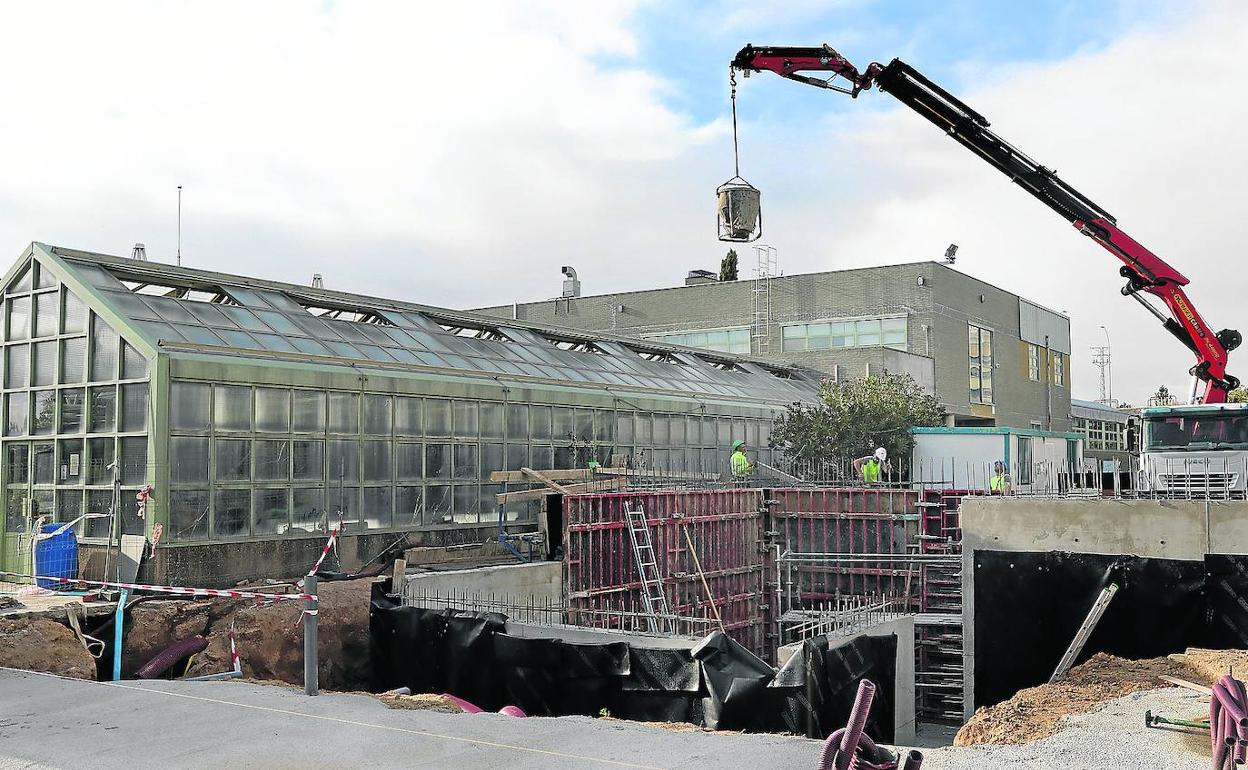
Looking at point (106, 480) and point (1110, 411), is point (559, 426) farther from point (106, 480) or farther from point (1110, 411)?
point (1110, 411)

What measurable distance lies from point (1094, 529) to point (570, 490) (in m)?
10.5

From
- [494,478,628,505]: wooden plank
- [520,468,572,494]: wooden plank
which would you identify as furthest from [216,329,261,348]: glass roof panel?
[520,468,572,494]: wooden plank

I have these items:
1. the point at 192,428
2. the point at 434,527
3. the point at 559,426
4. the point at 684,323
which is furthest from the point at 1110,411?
the point at 192,428

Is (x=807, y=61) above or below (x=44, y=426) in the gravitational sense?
above

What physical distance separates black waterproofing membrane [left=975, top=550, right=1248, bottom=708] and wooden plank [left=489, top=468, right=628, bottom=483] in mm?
9053

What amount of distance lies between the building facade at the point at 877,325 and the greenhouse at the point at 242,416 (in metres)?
26.1

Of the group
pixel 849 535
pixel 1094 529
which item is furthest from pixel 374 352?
pixel 1094 529

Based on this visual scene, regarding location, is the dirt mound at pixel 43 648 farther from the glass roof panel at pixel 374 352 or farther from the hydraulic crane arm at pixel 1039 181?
the hydraulic crane arm at pixel 1039 181

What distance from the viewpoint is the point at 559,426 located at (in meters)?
25.7

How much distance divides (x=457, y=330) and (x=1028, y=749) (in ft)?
70.7

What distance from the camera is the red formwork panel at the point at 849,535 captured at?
26.6 m

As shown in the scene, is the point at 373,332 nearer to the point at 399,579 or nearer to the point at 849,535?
the point at 399,579

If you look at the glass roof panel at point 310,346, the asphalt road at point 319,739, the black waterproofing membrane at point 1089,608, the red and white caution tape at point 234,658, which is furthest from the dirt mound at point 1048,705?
the glass roof panel at point 310,346

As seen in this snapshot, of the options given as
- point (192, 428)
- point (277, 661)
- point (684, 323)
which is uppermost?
→ point (684, 323)
